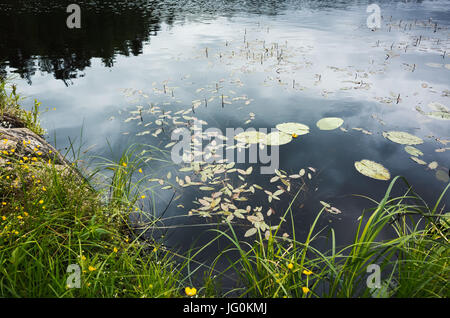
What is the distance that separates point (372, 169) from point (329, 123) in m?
1.54

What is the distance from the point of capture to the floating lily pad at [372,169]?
4.00m

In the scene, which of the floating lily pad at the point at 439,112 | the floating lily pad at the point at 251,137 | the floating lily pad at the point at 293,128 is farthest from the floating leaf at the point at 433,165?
the floating lily pad at the point at 251,137

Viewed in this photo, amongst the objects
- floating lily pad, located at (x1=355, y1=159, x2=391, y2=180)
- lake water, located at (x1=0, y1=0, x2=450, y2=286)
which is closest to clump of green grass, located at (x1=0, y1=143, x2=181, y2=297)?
lake water, located at (x1=0, y1=0, x2=450, y2=286)

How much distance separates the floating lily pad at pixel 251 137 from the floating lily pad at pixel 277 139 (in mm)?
89

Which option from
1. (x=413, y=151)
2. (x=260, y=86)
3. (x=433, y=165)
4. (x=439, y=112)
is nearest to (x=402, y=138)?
(x=413, y=151)

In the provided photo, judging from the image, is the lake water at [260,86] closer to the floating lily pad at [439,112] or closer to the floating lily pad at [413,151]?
the floating lily pad at [413,151]

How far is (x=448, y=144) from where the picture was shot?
4.62 m

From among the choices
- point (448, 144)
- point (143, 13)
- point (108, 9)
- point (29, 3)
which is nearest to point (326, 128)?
point (448, 144)

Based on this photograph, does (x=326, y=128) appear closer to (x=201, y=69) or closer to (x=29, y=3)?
(x=201, y=69)

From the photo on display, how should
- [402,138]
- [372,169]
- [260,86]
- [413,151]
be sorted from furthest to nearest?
[260,86]
[402,138]
[413,151]
[372,169]

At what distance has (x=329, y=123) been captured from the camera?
17.7ft

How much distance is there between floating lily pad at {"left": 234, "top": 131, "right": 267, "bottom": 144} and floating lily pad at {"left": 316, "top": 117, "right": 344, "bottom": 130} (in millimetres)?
1280

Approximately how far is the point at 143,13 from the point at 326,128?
1490 centimetres

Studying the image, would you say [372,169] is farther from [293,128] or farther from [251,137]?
[251,137]
